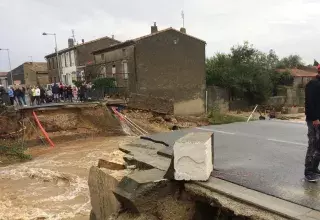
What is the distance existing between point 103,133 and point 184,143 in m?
19.7

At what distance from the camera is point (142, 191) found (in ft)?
15.7

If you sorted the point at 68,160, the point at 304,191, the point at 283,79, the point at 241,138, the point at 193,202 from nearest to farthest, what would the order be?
1. the point at 304,191
2. the point at 193,202
3. the point at 241,138
4. the point at 68,160
5. the point at 283,79

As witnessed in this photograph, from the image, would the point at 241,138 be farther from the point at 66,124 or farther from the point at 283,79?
the point at 283,79

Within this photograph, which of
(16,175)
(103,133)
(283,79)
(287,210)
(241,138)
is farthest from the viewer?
(283,79)

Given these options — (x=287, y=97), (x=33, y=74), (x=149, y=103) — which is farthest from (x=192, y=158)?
(x=33, y=74)

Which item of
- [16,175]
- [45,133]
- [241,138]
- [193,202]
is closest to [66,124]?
[45,133]

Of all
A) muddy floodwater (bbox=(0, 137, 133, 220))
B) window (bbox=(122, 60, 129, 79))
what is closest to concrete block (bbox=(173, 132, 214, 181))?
muddy floodwater (bbox=(0, 137, 133, 220))

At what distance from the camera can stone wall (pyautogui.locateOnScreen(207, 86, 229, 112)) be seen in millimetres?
34250

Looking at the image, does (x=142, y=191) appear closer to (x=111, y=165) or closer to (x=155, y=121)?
(x=111, y=165)

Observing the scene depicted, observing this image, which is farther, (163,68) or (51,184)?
(163,68)

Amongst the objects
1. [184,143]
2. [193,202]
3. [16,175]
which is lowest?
[16,175]

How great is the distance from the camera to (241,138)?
8617 millimetres

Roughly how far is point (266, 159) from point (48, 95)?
2592cm

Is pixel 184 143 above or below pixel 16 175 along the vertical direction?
above
